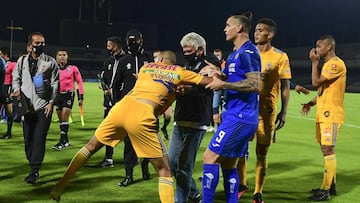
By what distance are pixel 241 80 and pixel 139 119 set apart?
1052 mm

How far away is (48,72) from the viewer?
6895mm

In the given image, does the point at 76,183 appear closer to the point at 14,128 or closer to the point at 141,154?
the point at 141,154

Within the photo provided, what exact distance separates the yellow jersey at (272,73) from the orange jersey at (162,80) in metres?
1.51

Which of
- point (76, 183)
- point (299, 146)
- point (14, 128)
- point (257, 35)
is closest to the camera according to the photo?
point (257, 35)

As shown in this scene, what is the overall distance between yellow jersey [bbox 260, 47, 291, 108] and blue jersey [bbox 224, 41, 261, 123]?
1182 millimetres

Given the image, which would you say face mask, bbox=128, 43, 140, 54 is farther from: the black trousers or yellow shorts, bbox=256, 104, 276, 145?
yellow shorts, bbox=256, 104, 276, 145

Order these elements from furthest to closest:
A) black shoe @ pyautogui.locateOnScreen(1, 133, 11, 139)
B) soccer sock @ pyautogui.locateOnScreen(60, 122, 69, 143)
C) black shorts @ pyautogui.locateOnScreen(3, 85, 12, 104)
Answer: black shoe @ pyautogui.locateOnScreen(1, 133, 11, 139)
black shorts @ pyautogui.locateOnScreen(3, 85, 12, 104)
soccer sock @ pyautogui.locateOnScreen(60, 122, 69, 143)

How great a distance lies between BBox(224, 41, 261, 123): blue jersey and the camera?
15.0ft

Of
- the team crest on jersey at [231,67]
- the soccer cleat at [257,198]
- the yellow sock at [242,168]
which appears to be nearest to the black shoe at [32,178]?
the yellow sock at [242,168]

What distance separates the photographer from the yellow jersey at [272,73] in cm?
587

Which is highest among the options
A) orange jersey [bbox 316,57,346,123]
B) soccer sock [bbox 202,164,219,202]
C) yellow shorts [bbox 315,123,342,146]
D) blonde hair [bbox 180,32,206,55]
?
blonde hair [bbox 180,32,206,55]

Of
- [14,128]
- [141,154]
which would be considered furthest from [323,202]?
[14,128]

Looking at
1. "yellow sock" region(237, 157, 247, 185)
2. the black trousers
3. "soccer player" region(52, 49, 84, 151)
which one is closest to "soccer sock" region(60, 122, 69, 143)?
"soccer player" region(52, 49, 84, 151)

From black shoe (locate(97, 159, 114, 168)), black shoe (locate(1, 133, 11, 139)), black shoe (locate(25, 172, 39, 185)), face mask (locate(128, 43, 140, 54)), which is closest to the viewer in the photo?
black shoe (locate(25, 172, 39, 185))
